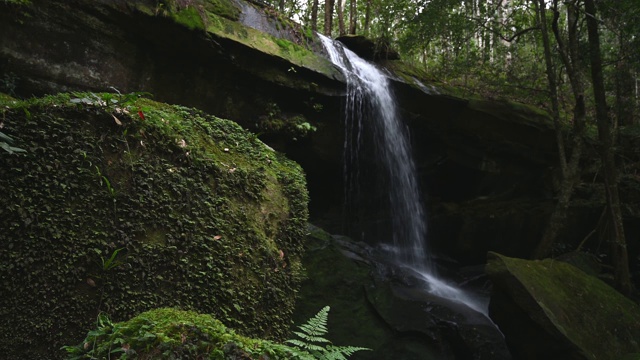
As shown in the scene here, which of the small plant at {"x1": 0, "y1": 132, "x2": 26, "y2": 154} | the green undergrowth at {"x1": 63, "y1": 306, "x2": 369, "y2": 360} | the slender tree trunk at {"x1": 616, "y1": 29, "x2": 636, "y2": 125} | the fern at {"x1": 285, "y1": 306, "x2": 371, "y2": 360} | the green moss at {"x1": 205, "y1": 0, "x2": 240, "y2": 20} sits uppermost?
the green moss at {"x1": 205, "y1": 0, "x2": 240, "y2": 20}

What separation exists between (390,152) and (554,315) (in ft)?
19.7

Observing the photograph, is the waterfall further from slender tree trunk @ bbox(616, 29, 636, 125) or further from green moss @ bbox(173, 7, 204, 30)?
slender tree trunk @ bbox(616, 29, 636, 125)

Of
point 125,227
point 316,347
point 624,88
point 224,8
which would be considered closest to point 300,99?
point 224,8

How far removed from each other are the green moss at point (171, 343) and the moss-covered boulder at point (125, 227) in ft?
3.00

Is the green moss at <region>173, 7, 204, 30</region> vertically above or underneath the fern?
above

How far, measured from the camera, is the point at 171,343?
1666 mm

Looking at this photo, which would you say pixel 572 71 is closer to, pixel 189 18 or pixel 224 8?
pixel 224 8

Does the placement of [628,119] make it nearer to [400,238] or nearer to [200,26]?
[400,238]

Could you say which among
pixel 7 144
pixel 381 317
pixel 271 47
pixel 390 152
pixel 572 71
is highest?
pixel 271 47

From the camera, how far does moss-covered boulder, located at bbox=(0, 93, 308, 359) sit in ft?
8.36

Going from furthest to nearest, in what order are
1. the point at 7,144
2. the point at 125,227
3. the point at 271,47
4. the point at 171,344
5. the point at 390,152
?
the point at 390,152 < the point at 271,47 < the point at 125,227 < the point at 7,144 < the point at 171,344

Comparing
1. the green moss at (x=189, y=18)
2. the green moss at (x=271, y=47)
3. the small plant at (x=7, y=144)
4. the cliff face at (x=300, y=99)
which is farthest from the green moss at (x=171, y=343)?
the green moss at (x=271, y=47)

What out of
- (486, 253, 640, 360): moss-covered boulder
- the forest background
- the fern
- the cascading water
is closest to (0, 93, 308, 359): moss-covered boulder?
the fern

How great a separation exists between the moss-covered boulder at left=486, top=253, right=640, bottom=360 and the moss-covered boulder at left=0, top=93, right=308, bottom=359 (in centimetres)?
320
